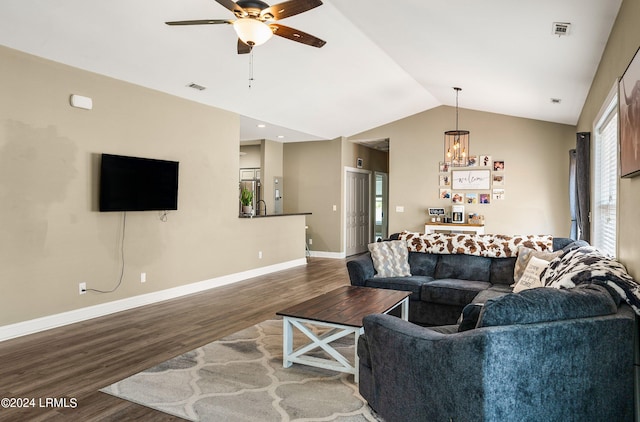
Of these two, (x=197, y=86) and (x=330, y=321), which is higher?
(x=197, y=86)

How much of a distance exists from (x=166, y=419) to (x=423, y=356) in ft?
4.99

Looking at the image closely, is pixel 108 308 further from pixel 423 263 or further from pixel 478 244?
pixel 478 244

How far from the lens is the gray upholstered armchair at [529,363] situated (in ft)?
5.48

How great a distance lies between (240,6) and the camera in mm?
2826

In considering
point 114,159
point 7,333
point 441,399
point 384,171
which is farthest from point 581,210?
point 384,171

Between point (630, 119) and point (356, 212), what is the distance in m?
7.73

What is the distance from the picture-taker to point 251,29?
296 centimetres

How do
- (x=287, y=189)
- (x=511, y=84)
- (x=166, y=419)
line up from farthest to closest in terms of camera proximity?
(x=287, y=189), (x=511, y=84), (x=166, y=419)

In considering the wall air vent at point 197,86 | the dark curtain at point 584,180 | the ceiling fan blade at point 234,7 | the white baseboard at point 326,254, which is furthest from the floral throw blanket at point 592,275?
the white baseboard at point 326,254

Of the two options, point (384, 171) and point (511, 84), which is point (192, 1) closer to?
point (511, 84)

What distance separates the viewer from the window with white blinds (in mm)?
3594

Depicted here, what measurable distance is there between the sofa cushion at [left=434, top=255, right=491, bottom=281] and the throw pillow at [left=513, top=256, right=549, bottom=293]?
0.85 m

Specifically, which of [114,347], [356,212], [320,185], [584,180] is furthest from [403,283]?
[356,212]

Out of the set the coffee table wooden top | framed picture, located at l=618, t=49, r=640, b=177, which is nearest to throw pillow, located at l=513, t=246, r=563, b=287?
the coffee table wooden top
